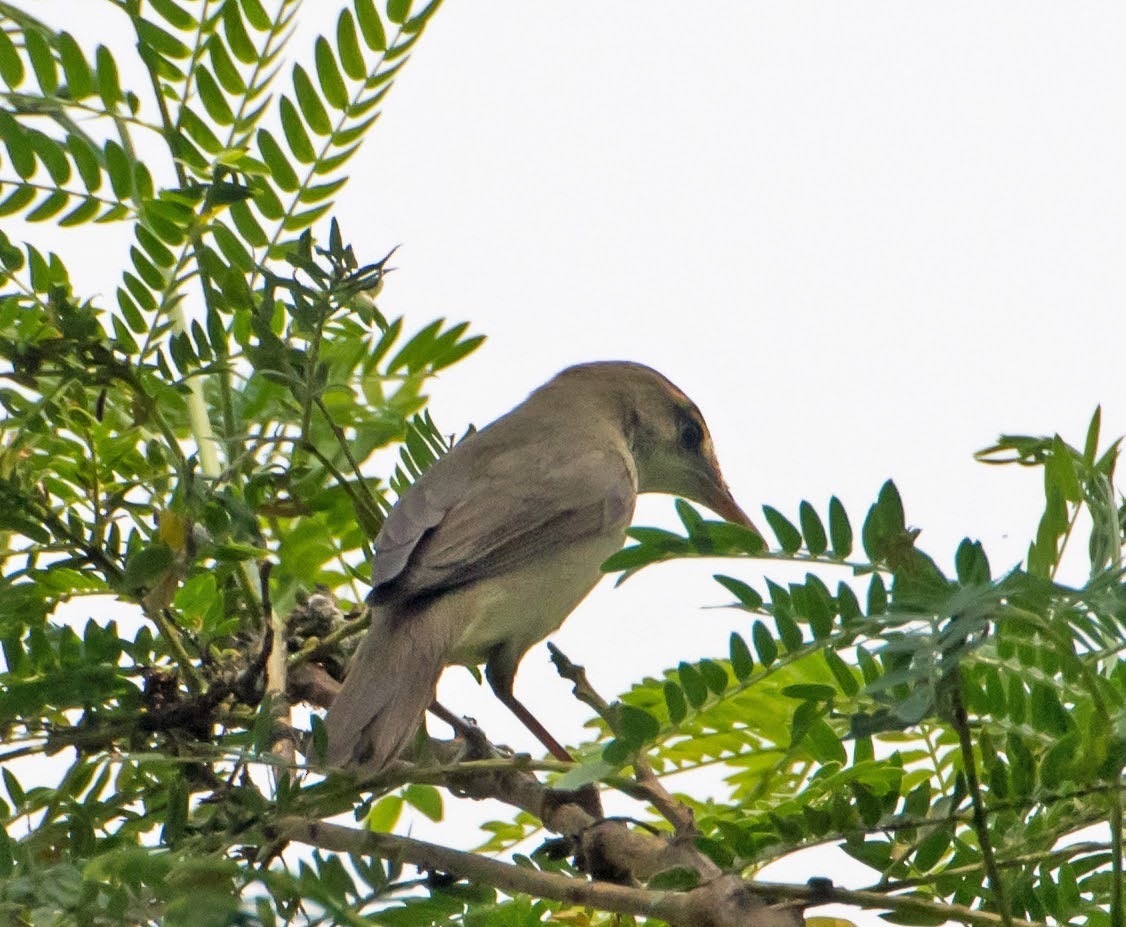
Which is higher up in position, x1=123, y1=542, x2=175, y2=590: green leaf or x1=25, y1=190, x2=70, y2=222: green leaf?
x1=25, y1=190, x2=70, y2=222: green leaf

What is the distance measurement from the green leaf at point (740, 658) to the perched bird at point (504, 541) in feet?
1.86

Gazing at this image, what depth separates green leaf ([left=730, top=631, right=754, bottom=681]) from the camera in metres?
2.03

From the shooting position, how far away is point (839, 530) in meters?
1.85

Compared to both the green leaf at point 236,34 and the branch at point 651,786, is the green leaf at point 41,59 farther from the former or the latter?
the branch at point 651,786

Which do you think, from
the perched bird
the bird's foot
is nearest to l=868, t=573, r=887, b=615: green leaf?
the bird's foot

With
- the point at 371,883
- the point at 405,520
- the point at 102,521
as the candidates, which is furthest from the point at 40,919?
the point at 405,520

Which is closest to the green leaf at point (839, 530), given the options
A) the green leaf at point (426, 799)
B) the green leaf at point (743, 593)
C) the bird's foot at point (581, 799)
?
the green leaf at point (743, 593)

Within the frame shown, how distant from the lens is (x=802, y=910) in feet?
5.85

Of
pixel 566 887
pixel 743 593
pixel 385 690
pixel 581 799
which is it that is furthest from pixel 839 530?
pixel 385 690

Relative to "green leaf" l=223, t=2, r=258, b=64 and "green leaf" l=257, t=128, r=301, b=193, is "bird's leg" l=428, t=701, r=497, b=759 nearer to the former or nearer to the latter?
"green leaf" l=257, t=128, r=301, b=193

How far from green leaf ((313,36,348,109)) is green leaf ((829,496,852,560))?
1451mm

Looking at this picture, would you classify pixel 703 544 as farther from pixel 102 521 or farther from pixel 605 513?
pixel 605 513

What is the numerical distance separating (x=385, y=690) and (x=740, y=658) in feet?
2.51

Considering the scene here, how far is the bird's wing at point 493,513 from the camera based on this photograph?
3.03m
